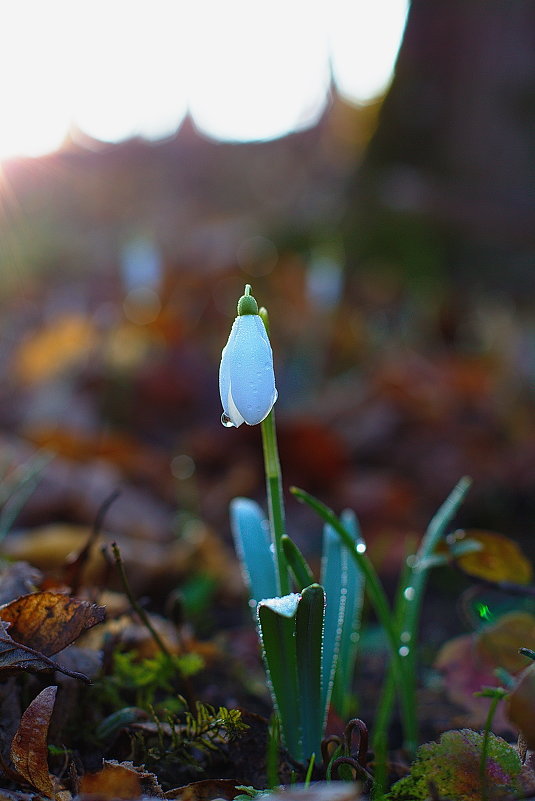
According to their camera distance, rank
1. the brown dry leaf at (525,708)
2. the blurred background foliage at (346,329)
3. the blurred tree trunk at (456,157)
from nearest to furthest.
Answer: the brown dry leaf at (525,708), the blurred background foliage at (346,329), the blurred tree trunk at (456,157)

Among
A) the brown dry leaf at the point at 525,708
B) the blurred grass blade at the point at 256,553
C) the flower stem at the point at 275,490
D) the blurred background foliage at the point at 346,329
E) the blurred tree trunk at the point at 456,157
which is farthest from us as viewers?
the blurred tree trunk at the point at 456,157

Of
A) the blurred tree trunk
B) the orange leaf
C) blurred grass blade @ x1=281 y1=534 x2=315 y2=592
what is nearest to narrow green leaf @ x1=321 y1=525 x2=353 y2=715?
blurred grass blade @ x1=281 y1=534 x2=315 y2=592

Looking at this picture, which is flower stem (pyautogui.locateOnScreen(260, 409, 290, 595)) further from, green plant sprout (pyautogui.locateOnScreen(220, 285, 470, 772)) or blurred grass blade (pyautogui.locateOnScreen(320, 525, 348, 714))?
blurred grass blade (pyautogui.locateOnScreen(320, 525, 348, 714))

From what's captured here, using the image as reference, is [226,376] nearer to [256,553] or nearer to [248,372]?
[248,372]

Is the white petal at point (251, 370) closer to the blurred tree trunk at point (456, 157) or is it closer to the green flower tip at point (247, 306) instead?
the green flower tip at point (247, 306)

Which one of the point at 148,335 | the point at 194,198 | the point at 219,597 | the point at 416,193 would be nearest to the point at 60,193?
the point at 194,198

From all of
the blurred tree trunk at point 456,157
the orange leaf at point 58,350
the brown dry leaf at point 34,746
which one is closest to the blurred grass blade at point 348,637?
the brown dry leaf at point 34,746

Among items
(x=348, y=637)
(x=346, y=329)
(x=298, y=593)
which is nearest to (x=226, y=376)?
(x=298, y=593)
